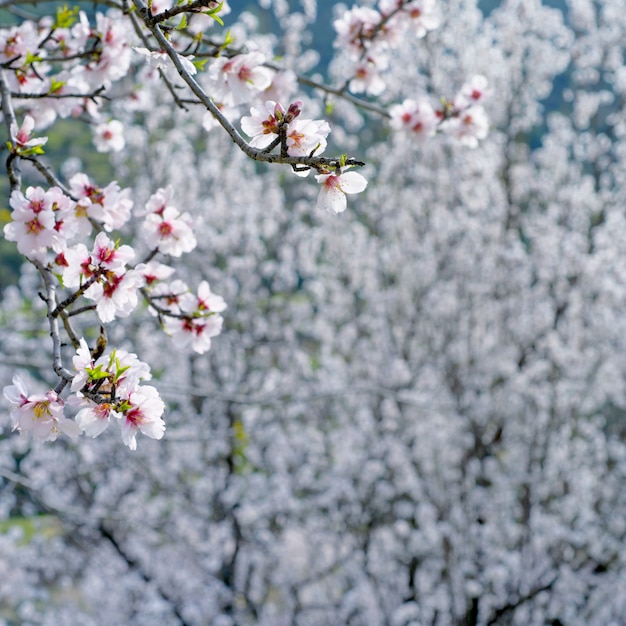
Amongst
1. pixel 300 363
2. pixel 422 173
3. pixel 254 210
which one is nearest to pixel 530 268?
pixel 422 173

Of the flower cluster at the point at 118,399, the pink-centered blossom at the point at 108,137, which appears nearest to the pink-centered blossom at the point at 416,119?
the pink-centered blossom at the point at 108,137

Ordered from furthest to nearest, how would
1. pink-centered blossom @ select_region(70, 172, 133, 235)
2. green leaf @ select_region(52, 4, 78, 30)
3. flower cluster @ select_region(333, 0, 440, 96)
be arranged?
flower cluster @ select_region(333, 0, 440, 96) → green leaf @ select_region(52, 4, 78, 30) → pink-centered blossom @ select_region(70, 172, 133, 235)

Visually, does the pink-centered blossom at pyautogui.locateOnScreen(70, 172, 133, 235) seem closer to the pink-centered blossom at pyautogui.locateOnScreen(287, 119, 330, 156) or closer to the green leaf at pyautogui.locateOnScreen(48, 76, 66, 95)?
the green leaf at pyautogui.locateOnScreen(48, 76, 66, 95)

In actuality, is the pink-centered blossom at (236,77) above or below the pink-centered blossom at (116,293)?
above

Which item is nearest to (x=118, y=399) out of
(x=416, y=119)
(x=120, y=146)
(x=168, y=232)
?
(x=168, y=232)

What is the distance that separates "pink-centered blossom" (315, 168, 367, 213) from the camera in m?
1.45

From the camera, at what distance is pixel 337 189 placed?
4.83 ft

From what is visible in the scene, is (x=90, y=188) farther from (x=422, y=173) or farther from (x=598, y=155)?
(x=598, y=155)

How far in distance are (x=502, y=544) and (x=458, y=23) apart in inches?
313

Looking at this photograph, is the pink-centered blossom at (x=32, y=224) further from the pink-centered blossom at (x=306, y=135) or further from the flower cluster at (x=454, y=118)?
the flower cluster at (x=454, y=118)

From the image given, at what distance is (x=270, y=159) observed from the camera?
1200 mm

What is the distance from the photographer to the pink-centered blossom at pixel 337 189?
1.45 meters

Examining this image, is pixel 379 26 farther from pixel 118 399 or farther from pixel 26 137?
pixel 118 399

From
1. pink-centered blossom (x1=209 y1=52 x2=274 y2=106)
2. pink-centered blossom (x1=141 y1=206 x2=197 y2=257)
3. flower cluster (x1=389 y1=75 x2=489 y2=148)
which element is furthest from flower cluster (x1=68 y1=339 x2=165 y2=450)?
flower cluster (x1=389 y1=75 x2=489 y2=148)
